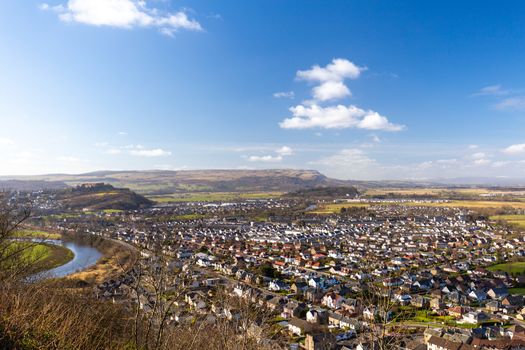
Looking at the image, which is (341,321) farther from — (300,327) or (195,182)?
(195,182)

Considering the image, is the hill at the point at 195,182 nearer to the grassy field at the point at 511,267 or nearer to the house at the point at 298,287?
the grassy field at the point at 511,267

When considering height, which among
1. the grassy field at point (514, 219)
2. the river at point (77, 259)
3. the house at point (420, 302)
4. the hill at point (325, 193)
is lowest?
the river at point (77, 259)

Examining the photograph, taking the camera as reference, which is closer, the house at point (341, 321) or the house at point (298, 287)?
the house at point (341, 321)

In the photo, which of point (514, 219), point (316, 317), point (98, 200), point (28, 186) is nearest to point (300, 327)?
point (316, 317)

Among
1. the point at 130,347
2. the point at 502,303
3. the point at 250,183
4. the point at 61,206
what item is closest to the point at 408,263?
the point at 502,303

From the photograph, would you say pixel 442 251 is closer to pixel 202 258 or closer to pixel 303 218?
pixel 202 258

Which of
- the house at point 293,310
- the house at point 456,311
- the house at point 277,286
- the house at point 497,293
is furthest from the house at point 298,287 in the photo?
the house at point 497,293
